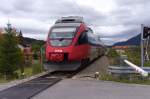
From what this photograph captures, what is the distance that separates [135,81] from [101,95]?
215 inches

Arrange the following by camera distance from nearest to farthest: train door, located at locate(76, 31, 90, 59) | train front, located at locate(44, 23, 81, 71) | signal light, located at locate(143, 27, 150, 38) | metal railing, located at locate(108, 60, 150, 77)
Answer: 1. metal railing, located at locate(108, 60, 150, 77)
2. signal light, located at locate(143, 27, 150, 38)
3. train front, located at locate(44, 23, 81, 71)
4. train door, located at locate(76, 31, 90, 59)

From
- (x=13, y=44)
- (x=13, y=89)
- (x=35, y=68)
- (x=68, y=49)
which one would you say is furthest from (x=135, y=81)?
(x=13, y=44)

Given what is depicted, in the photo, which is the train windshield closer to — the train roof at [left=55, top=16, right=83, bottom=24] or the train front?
the train front

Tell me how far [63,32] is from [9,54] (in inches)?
529

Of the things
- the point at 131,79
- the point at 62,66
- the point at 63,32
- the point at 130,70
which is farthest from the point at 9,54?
the point at 131,79

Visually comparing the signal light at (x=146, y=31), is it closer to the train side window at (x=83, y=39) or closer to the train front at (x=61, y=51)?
the train front at (x=61, y=51)

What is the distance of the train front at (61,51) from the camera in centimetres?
2702

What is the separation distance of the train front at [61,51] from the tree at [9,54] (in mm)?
10996

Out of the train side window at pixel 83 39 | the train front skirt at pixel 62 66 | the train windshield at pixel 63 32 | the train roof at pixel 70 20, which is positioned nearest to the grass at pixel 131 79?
the train front skirt at pixel 62 66

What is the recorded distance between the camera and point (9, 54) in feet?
132

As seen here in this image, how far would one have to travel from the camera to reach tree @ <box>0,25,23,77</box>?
38.2 meters

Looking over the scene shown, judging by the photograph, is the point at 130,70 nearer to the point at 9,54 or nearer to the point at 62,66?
the point at 62,66

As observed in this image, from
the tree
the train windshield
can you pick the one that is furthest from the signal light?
the tree

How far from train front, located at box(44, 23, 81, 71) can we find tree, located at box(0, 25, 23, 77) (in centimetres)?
1100
